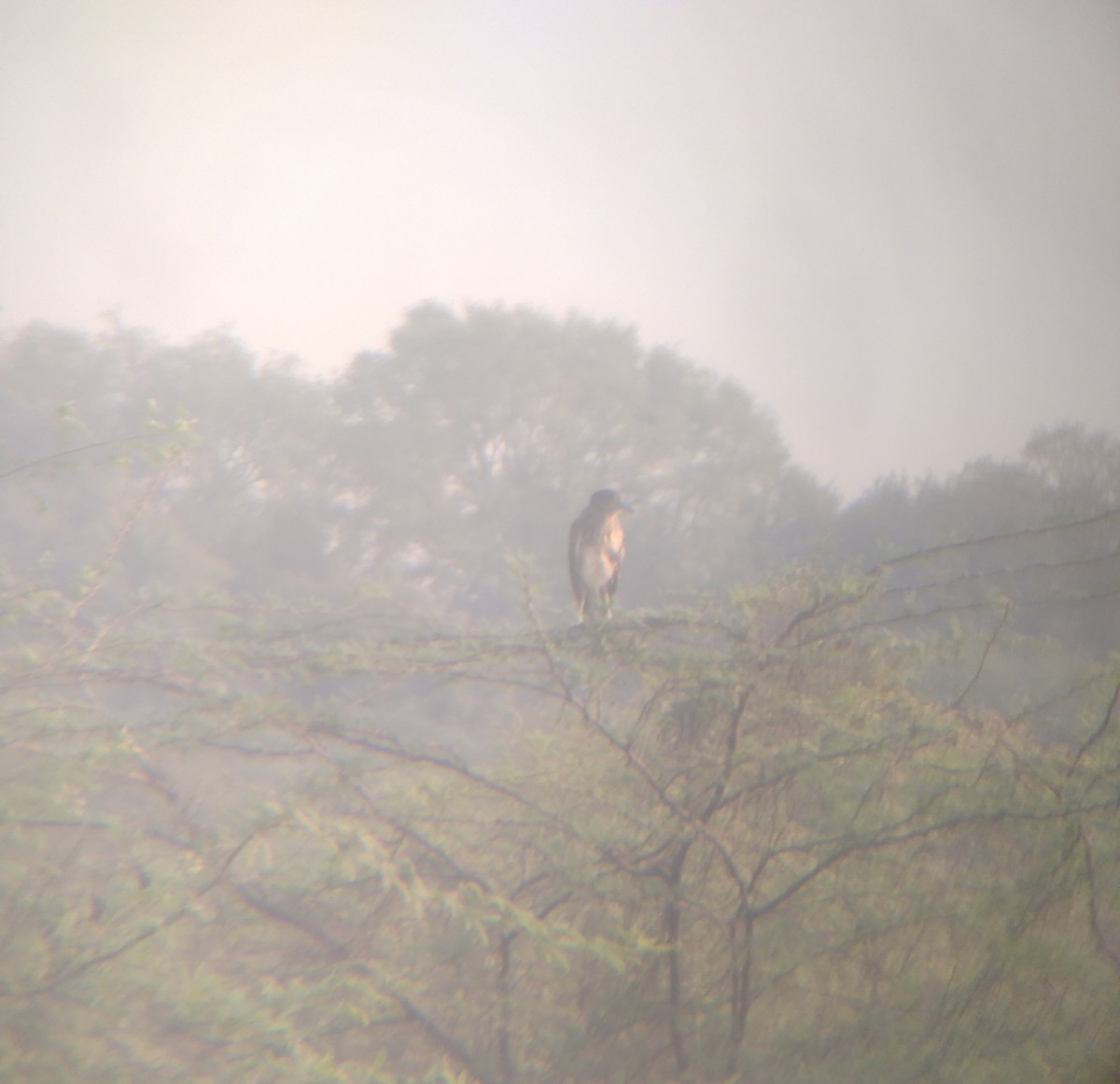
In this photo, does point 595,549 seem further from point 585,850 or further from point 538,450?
point 538,450

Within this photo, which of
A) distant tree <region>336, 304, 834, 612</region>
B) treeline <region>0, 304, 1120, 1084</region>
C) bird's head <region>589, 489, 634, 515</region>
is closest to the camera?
treeline <region>0, 304, 1120, 1084</region>

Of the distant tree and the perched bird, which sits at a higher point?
the distant tree

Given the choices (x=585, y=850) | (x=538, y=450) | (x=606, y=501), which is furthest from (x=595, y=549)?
(x=538, y=450)

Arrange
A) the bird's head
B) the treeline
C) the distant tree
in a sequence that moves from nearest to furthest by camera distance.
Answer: the treeline
the bird's head
the distant tree

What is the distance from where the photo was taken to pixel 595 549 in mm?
7777

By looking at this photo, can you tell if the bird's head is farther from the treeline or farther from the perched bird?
the treeline

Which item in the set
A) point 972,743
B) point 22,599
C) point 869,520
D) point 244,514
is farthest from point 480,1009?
point 244,514

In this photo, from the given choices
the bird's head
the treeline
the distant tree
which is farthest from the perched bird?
Answer: the distant tree

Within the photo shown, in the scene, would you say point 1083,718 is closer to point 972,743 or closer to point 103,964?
point 972,743

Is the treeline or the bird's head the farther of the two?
the bird's head

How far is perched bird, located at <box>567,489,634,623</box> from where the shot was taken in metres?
7.74

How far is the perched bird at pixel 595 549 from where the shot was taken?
774 centimetres

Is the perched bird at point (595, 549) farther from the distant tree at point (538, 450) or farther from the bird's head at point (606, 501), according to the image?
the distant tree at point (538, 450)

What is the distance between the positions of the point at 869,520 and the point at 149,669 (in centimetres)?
1848
